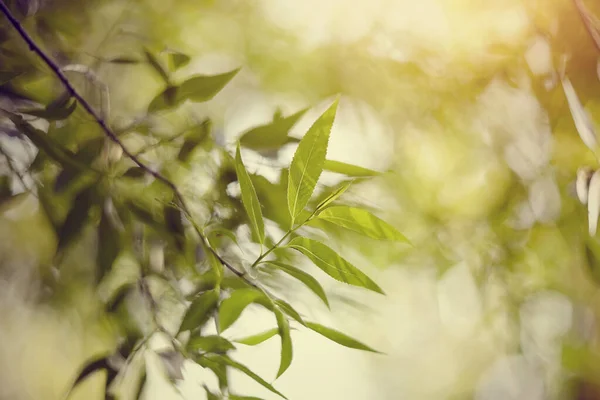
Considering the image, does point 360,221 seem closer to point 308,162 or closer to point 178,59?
point 308,162

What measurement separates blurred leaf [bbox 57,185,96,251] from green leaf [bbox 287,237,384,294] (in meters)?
0.20

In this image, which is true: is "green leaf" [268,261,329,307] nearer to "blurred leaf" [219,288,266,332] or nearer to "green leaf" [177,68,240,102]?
"blurred leaf" [219,288,266,332]

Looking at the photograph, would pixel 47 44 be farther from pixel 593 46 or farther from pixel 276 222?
pixel 593 46

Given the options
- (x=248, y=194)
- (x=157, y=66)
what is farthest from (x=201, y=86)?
A: (x=248, y=194)

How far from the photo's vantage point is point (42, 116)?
34 centimetres

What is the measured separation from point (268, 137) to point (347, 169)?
8 cm

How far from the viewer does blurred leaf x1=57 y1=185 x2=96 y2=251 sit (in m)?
0.36

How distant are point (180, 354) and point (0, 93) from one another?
10.8 inches

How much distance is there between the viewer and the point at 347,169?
400 millimetres

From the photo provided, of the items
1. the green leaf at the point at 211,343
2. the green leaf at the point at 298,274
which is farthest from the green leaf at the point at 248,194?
the green leaf at the point at 211,343

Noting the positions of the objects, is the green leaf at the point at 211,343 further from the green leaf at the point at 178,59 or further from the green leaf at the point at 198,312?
Answer: the green leaf at the point at 178,59

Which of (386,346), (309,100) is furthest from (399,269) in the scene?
(309,100)

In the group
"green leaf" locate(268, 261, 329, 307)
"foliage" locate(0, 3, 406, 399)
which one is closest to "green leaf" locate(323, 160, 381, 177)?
"foliage" locate(0, 3, 406, 399)

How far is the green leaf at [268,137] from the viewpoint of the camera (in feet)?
1.29
